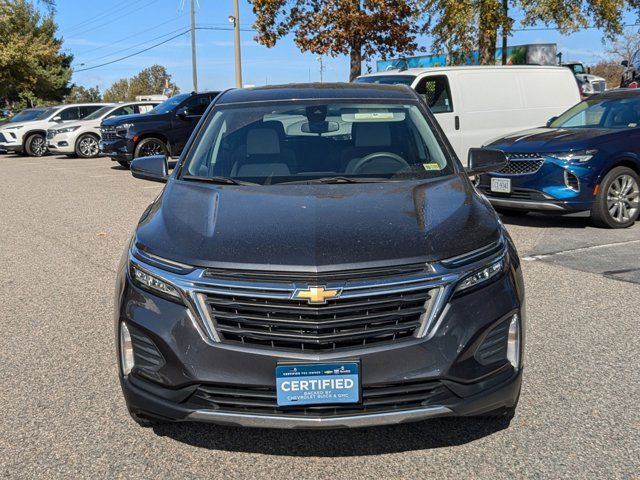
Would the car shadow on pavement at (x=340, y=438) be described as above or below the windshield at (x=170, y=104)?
below

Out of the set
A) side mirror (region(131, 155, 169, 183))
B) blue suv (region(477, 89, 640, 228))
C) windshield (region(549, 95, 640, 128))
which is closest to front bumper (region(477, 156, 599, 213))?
blue suv (region(477, 89, 640, 228))

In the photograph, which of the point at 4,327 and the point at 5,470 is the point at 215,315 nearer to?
the point at 5,470

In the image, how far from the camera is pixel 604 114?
8992 mm

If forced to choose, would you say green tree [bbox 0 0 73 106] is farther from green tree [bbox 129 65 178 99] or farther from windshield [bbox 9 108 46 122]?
green tree [bbox 129 65 178 99]

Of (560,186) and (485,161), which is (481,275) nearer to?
(485,161)

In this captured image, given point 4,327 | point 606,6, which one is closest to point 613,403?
point 4,327

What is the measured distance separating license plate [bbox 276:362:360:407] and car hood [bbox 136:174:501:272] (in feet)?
1.26

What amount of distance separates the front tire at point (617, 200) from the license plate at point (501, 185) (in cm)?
100

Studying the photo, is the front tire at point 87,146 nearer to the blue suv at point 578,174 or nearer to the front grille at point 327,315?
the blue suv at point 578,174

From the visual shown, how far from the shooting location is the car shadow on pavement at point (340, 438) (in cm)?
314

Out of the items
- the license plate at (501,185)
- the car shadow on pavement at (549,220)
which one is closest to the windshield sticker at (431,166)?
the license plate at (501,185)

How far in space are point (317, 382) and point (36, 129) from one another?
927 inches

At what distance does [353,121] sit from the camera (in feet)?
14.5

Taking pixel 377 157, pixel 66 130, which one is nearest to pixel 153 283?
pixel 377 157
